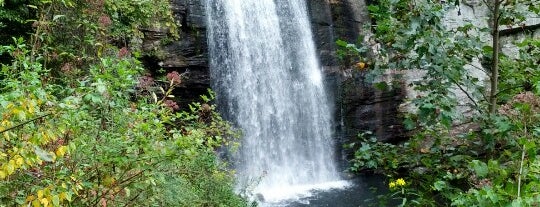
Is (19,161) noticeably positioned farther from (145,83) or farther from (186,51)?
(186,51)

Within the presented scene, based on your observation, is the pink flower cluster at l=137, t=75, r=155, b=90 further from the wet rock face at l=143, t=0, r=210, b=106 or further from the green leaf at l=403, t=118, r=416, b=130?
the green leaf at l=403, t=118, r=416, b=130

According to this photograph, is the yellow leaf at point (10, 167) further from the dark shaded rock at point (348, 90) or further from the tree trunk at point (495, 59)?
the dark shaded rock at point (348, 90)

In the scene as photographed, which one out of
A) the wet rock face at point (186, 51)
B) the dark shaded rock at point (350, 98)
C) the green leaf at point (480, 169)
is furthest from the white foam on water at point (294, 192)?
the green leaf at point (480, 169)

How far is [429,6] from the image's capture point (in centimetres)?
269

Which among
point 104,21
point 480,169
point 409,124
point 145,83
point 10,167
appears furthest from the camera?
point 104,21

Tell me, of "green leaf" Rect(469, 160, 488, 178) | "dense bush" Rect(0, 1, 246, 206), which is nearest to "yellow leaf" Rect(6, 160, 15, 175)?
"dense bush" Rect(0, 1, 246, 206)

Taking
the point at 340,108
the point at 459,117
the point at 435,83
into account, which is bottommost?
the point at 340,108

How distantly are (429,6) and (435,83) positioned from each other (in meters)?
0.48

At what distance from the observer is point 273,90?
1166 centimetres

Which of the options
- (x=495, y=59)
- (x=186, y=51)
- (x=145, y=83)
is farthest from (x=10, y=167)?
(x=186, y=51)

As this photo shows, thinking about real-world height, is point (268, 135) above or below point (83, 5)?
below

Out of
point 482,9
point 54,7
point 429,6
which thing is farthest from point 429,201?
point 482,9

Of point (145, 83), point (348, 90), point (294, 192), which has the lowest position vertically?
point (294, 192)

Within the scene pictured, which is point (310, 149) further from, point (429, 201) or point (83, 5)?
point (429, 201)
